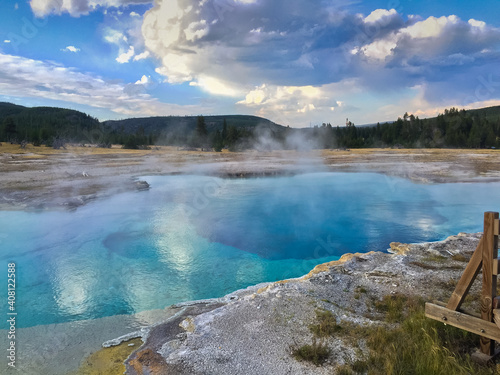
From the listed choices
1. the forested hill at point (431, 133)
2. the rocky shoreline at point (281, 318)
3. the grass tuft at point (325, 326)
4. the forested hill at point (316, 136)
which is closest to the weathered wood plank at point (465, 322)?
the rocky shoreline at point (281, 318)

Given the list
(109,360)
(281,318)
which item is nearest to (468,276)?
(281,318)

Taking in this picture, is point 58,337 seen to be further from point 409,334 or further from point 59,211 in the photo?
point 59,211

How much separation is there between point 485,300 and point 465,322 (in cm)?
32

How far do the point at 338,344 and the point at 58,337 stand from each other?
14.3ft

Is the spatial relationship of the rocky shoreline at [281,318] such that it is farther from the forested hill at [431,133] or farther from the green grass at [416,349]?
the forested hill at [431,133]

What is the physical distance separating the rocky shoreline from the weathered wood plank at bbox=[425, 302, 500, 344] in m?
1.01

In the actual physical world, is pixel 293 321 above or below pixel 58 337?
above

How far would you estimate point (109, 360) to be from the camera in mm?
4785

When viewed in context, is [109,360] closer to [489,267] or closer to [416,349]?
[416,349]

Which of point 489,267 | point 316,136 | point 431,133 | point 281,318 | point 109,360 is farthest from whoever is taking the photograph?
point 316,136

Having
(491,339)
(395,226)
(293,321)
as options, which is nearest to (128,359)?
(293,321)

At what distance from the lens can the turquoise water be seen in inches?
291

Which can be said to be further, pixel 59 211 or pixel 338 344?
pixel 59 211

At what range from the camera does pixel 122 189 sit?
58.2 feet
